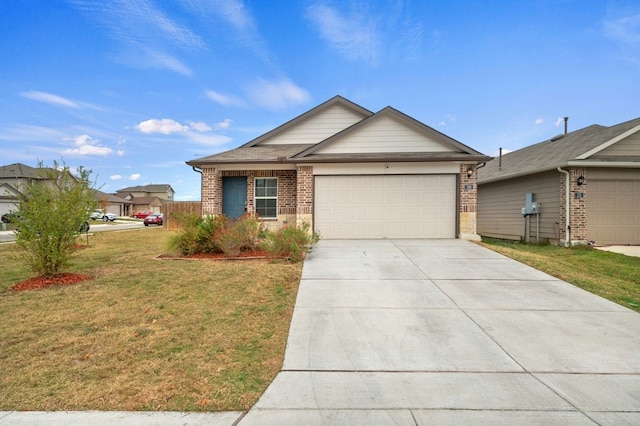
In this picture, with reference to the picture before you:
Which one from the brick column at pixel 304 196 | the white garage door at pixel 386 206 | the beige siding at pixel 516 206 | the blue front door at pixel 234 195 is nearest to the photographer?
the white garage door at pixel 386 206

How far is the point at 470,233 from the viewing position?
35.9 ft

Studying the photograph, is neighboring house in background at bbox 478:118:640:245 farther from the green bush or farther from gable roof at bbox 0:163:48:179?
gable roof at bbox 0:163:48:179

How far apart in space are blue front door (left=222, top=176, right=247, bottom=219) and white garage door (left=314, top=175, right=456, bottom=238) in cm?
338

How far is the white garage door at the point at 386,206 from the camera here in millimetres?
11109

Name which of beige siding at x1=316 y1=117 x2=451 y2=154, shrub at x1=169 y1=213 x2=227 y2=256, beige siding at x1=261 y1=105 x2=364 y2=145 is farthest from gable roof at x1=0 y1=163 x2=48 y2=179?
beige siding at x1=316 y1=117 x2=451 y2=154

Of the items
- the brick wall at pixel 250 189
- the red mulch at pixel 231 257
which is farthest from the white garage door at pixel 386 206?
the red mulch at pixel 231 257

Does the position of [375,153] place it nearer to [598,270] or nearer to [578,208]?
[598,270]

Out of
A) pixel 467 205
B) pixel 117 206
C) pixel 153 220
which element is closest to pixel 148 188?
pixel 117 206

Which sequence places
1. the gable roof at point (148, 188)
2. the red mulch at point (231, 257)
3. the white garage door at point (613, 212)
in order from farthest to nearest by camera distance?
the gable roof at point (148, 188), the white garage door at point (613, 212), the red mulch at point (231, 257)

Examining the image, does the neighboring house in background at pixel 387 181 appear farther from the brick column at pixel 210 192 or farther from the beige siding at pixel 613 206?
the beige siding at pixel 613 206

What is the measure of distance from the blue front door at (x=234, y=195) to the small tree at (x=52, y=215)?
251 inches

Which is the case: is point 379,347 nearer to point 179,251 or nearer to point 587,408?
point 587,408

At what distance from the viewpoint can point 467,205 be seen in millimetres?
10945

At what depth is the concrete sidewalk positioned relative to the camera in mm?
2506
